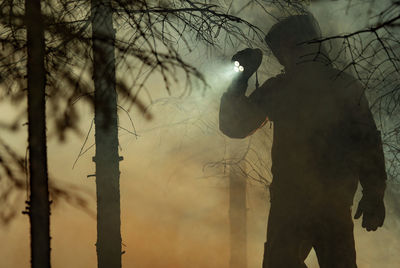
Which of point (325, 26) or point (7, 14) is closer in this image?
point (7, 14)

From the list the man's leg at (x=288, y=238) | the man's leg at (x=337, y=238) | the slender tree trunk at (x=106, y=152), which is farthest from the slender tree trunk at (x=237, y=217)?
the slender tree trunk at (x=106, y=152)

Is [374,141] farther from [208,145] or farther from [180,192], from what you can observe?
[180,192]

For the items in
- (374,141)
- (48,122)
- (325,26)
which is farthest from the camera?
(325,26)

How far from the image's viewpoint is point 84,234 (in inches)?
320

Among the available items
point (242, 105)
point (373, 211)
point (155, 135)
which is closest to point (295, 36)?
point (242, 105)

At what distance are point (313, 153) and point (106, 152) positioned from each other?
72.1 inches

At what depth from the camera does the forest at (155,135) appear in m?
4.21

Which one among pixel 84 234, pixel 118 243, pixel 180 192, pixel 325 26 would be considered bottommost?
pixel 118 243

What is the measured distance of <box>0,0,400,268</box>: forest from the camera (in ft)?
13.8

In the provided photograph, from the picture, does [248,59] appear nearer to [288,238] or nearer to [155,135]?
[288,238]

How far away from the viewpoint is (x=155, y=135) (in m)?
7.41

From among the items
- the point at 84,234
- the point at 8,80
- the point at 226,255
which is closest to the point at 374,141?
the point at 8,80

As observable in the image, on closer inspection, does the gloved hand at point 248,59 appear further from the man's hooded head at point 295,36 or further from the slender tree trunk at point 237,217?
the slender tree trunk at point 237,217

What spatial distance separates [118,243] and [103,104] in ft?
3.92
